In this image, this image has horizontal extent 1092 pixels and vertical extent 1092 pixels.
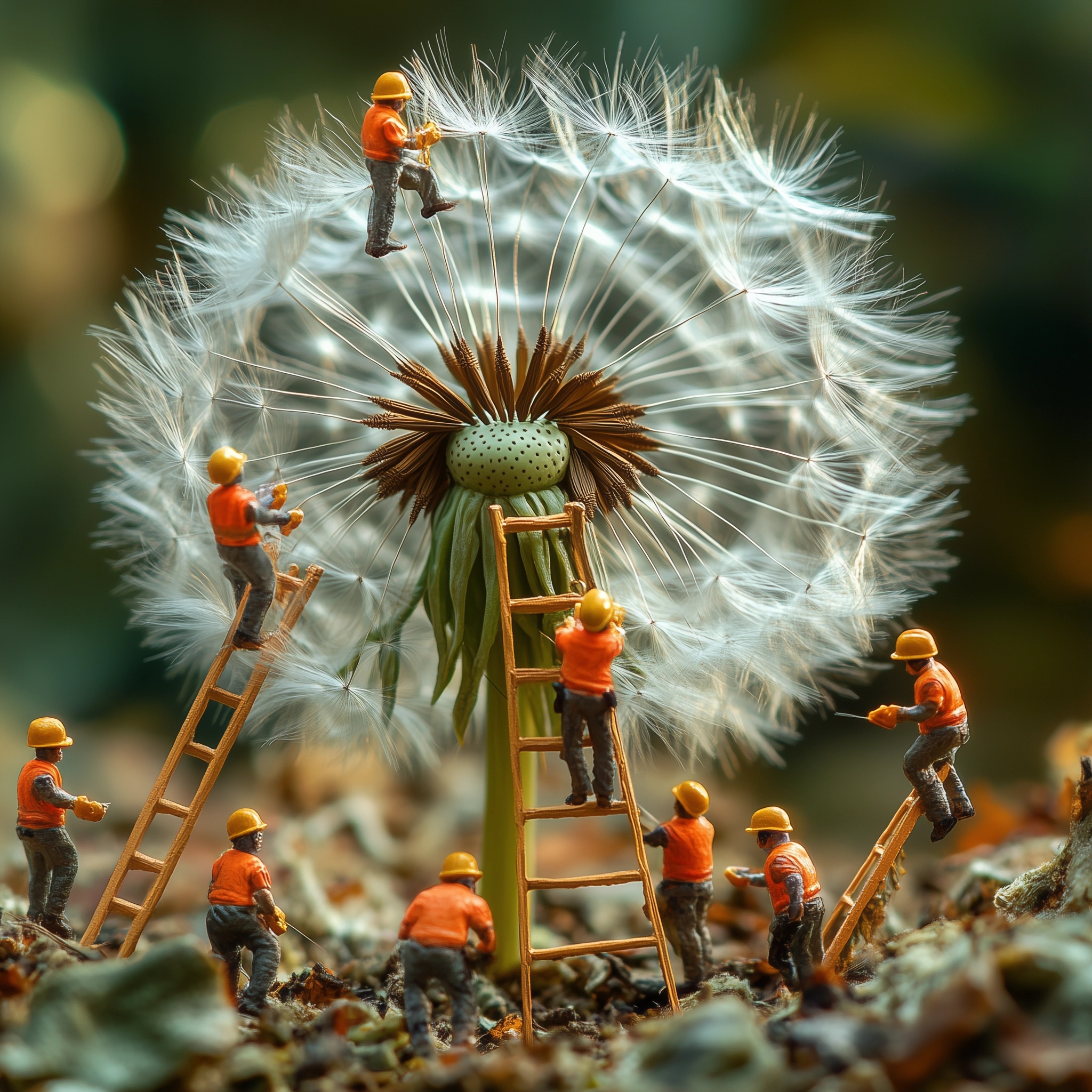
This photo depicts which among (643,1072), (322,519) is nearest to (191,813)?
(322,519)

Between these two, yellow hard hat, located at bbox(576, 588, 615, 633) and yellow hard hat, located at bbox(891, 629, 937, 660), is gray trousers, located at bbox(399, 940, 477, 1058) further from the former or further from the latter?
yellow hard hat, located at bbox(891, 629, 937, 660)

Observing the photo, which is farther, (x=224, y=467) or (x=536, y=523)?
(x=536, y=523)

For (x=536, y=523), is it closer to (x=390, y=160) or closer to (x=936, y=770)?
(x=390, y=160)

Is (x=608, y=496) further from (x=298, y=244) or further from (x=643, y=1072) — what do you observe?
(x=643, y=1072)

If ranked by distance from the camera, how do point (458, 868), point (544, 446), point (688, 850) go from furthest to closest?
→ point (544, 446) < point (688, 850) < point (458, 868)

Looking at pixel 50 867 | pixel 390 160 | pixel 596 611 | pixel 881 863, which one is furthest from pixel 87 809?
pixel 881 863

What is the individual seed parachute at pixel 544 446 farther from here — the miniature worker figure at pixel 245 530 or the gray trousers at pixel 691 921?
the gray trousers at pixel 691 921
